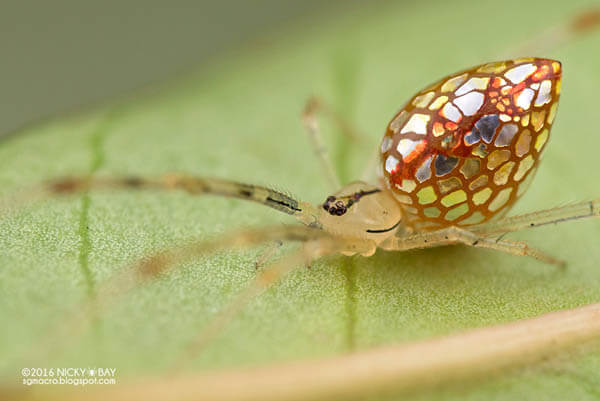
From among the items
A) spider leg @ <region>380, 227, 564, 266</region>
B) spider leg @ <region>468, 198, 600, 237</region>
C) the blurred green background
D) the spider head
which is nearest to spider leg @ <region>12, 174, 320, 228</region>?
the spider head

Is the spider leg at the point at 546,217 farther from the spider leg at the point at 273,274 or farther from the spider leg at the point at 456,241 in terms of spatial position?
the spider leg at the point at 273,274

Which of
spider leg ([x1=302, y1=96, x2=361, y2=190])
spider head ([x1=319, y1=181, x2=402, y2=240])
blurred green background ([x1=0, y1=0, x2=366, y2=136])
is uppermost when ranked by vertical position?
blurred green background ([x1=0, y1=0, x2=366, y2=136])

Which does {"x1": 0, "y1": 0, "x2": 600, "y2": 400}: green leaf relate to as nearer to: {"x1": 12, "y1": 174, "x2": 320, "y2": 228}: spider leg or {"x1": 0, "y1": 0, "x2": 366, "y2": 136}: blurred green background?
{"x1": 12, "y1": 174, "x2": 320, "y2": 228}: spider leg

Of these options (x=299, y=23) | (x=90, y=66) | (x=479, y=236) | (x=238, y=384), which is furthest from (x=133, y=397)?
(x=90, y=66)

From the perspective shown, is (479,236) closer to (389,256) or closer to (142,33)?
(389,256)

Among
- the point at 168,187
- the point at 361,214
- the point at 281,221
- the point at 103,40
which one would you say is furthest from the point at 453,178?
the point at 103,40

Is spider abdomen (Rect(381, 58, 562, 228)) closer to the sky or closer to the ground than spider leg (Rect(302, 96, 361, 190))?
closer to the ground

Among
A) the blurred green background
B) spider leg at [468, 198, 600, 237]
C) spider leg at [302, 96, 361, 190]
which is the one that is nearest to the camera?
spider leg at [468, 198, 600, 237]

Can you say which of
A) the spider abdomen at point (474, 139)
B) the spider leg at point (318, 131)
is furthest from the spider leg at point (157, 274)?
the spider leg at point (318, 131)

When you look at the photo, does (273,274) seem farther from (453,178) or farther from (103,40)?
(103,40)
